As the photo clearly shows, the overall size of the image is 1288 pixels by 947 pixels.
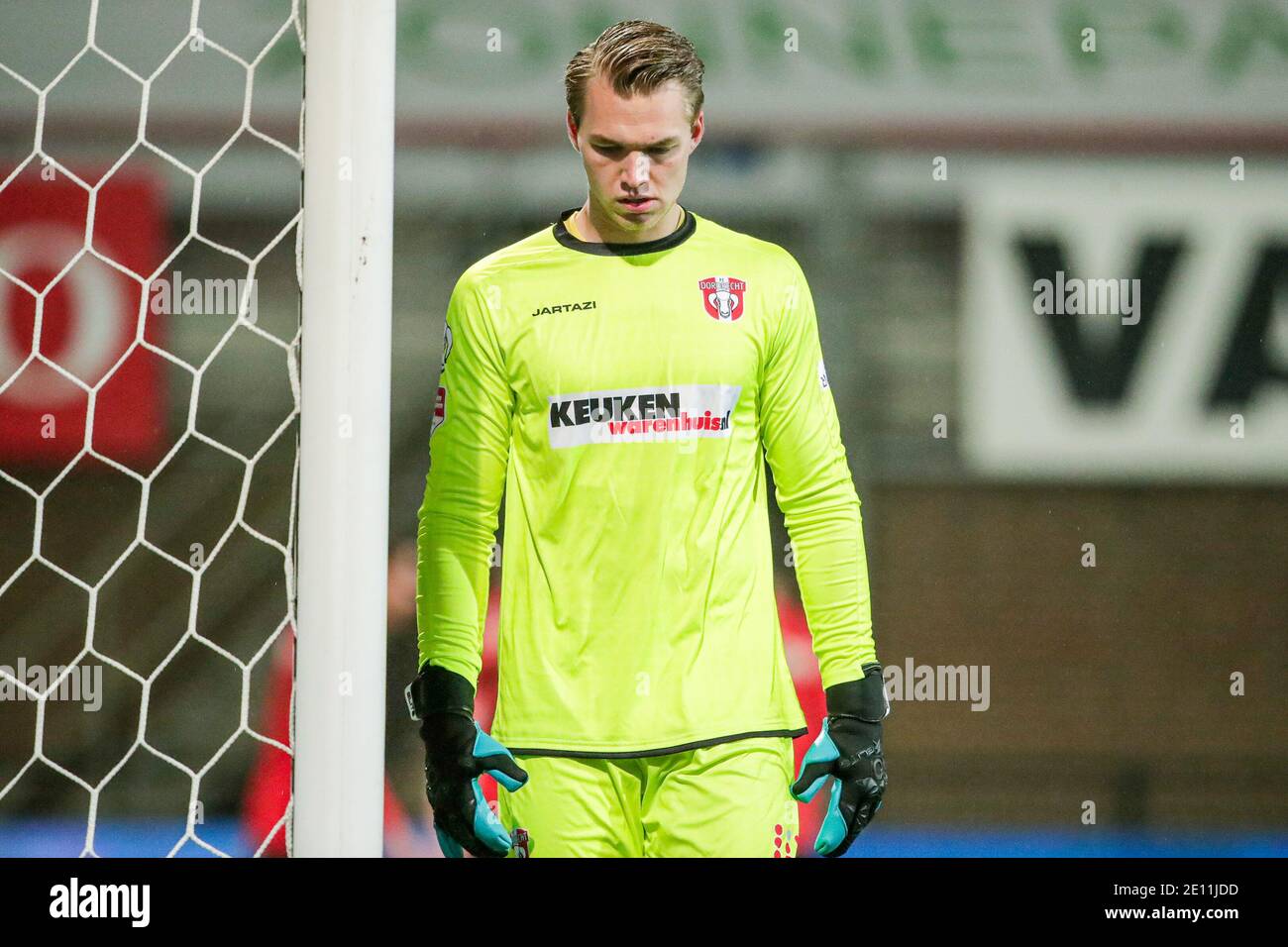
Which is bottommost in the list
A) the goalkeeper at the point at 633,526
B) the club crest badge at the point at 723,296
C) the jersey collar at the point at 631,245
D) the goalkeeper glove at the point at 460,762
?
the goalkeeper glove at the point at 460,762

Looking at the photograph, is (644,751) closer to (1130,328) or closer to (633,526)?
(633,526)

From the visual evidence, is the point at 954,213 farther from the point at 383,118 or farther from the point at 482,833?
the point at 482,833

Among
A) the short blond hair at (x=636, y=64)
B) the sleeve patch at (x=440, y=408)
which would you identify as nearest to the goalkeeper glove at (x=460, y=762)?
the sleeve patch at (x=440, y=408)

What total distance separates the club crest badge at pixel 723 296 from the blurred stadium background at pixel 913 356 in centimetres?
32

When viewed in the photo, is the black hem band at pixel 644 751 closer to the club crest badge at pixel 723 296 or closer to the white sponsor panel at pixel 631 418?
the white sponsor panel at pixel 631 418

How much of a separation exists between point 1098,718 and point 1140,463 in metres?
0.40

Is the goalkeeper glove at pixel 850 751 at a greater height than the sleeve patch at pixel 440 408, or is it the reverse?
the sleeve patch at pixel 440 408

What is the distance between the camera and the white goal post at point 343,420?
133 centimetres

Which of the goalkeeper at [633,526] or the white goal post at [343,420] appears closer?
the white goal post at [343,420]

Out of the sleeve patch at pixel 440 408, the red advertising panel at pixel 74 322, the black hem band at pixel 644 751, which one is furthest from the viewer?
the red advertising panel at pixel 74 322

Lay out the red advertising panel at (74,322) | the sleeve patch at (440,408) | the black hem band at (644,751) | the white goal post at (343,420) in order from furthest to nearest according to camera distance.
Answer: the red advertising panel at (74,322) < the sleeve patch at (440,408) < the black hem band at (644,751) < the white goal post at (343,420)

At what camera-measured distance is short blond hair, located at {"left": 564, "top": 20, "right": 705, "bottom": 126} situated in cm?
151

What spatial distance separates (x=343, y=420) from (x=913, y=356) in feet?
3.06
